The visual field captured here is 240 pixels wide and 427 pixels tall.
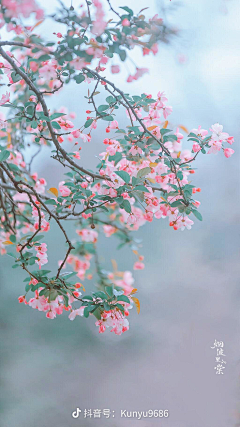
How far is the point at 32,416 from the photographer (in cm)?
129

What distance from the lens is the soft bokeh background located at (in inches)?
50.9

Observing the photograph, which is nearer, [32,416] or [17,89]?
[17,89]

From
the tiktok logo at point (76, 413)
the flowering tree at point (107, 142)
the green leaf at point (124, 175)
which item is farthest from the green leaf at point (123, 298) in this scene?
the tiktok logo at point (76, 413)

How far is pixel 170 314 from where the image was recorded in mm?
1356

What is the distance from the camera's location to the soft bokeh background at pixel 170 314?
1.29m

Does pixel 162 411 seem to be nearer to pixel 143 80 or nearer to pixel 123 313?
pixel 123 313

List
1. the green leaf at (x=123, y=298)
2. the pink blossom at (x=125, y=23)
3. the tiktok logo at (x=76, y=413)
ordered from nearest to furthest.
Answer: the pink blossom at (x=125, y=23)
the green leaf at (x=123, y=298)
the tiktok logo at (x=76, y=413)

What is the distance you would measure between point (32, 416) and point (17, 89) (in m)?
1.21

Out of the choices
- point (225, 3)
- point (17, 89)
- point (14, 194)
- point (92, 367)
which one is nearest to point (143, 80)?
point (225, 3)

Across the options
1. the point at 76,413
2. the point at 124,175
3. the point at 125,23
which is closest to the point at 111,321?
the point at 124,175

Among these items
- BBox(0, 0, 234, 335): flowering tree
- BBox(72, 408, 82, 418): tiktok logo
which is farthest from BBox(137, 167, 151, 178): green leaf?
BBox(72, 408, 82, 418): tiktok logo

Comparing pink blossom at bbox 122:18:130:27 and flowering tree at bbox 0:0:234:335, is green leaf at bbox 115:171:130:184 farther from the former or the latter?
pink blossom at bbox 122:18:130:27

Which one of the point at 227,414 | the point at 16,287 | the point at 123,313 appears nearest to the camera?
the point at 123,313

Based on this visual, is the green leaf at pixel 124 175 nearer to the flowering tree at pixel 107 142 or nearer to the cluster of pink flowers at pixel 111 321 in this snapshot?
the flowering tree at pixel 107 142
